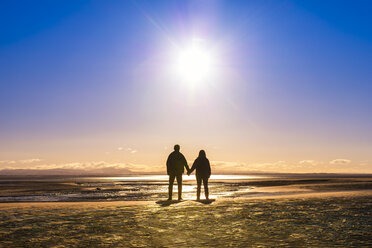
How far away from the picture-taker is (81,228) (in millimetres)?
8297

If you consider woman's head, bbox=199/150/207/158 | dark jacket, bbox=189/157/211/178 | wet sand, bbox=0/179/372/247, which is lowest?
wet sand, bbox=0/179/372/247

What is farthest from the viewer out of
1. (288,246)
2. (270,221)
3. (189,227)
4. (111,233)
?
(270,221)

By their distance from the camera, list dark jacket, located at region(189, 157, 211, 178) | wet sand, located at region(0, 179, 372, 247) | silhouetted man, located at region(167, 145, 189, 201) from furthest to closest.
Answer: dark jacket, located at region(189, 157, 211, 178) → silhouetted man, located at region(167, 145, 189, 201) → wet sand, located at region(0, 179, 372, 247)

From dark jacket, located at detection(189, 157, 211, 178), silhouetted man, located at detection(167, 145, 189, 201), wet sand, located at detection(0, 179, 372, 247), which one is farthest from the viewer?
dark jacket, located at detection(189, 157, 211, 178)

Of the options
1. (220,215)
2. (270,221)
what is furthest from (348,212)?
(220,215)

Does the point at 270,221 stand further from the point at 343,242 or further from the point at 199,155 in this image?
the point at 199,155

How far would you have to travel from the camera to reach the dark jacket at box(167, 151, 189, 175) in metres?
17.1

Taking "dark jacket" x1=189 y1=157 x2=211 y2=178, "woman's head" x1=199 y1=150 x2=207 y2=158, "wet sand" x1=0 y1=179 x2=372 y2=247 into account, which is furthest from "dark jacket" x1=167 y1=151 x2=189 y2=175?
"wet sand" x1=0 y1=179 x2=372 y2=247

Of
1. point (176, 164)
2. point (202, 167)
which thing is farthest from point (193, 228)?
point (202, 167)

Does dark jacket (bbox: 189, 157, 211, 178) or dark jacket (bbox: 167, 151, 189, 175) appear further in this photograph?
dark jacket (bbox: 189, 157, 211, 178)

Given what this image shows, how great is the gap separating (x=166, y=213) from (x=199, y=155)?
280 inches

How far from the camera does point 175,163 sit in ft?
56.3

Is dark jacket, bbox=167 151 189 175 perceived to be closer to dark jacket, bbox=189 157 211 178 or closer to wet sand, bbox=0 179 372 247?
dark jacket, bbox=189 157 211 178

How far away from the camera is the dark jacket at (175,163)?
17.1 metres
